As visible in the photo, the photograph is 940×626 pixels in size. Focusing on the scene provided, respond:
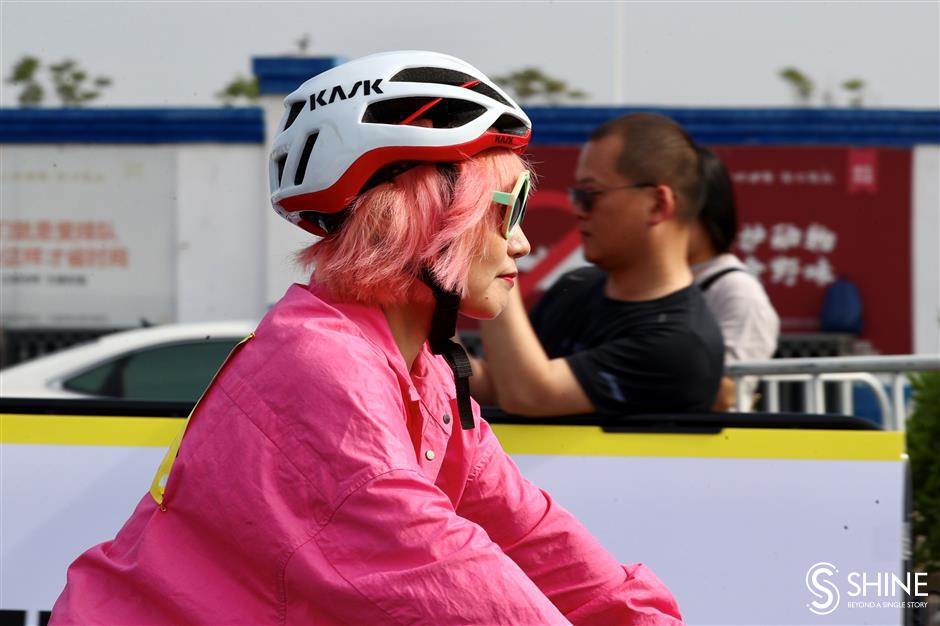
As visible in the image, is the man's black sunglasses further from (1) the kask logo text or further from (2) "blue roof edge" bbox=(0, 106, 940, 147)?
(2) "blue roof edge" bbox=(0, 106, 940, 147)

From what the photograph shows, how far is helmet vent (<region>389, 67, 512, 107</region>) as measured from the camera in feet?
6.00

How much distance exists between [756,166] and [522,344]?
9.04 metres

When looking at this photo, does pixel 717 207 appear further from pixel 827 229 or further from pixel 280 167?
pixel 827 229

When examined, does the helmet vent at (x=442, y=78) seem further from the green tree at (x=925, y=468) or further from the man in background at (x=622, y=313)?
the green tree at (x=925, y=468)

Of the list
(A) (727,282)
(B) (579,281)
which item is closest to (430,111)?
(B) (579,281)

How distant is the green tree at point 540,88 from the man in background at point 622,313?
2.86m

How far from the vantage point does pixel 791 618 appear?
277cm

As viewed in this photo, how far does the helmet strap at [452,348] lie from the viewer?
1.79 m

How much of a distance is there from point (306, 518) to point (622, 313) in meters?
1.75

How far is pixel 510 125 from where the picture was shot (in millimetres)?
1827

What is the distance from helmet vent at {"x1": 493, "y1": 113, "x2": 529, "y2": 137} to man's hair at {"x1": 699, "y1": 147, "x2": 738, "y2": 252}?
2.31 m

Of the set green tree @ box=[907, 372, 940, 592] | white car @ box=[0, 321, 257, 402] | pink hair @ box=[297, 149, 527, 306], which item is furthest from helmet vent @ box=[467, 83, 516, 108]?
white car @ box=[0, 321, 257, 402]

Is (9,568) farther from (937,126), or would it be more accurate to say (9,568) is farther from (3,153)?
(937,126)

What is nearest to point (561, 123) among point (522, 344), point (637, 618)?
point (522, 344)
